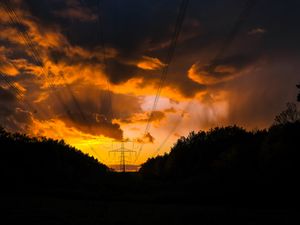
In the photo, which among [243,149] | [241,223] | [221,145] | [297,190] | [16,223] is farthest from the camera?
[221,145]

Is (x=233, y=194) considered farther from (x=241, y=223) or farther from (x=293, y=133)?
(x=241, y=223)

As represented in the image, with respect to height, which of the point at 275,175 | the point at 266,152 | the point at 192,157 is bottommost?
the point at 275,175

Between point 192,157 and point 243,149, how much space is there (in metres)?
40.3

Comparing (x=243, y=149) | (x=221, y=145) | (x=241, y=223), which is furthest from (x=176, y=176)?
Result: (x=241, y=223)

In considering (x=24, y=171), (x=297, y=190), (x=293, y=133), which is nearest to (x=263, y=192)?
(x=297, y=190)

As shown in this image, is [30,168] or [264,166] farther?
[30,168]

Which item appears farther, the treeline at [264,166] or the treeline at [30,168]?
the treeline at [30,168]

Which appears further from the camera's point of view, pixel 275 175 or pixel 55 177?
pixel 55 177

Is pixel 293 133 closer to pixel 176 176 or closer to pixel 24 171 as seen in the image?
pixel 24 171

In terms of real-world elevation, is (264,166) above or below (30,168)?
below

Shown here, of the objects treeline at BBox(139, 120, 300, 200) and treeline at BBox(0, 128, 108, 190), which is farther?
treeline at BBox(0, 128, 108, 190)

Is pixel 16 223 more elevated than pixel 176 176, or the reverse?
pixel 176 176

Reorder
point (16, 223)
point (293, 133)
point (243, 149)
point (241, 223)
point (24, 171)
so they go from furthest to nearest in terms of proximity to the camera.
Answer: point (243, 149)
point (24, 171)
point (293, 133)
point (241, 223)
point (16, 223)

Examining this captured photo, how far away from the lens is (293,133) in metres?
64.3
